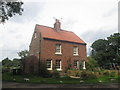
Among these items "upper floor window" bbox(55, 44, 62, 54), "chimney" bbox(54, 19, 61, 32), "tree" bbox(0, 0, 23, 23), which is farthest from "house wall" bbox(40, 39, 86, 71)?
"tree" bbox(0, 0, 23, 23)

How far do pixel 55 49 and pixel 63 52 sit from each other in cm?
197

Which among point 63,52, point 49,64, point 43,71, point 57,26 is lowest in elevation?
point 43,71

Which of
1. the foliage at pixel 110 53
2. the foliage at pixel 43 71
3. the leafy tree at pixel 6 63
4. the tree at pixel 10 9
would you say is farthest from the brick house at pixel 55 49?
the leafy tree at pixel 6 63

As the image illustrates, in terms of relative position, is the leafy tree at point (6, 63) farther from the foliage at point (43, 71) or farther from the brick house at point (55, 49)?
the foliage at point (43, 71)

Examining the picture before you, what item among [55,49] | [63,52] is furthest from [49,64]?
[63,52]

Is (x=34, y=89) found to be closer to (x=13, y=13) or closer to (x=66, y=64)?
(x=13, y=13)

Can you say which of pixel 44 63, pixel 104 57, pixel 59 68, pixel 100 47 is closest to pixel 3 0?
pixel 44 63

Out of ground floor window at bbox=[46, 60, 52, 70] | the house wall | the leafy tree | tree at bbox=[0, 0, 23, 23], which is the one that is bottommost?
the leafy tree

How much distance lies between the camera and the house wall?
87.6ft

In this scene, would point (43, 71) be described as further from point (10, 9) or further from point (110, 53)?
point (110, 53)

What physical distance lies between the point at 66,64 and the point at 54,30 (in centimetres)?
895

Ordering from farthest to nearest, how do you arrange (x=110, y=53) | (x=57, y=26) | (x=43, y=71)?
(x=110, y=53)
(x=57, y=26)
(x=43, y=71)

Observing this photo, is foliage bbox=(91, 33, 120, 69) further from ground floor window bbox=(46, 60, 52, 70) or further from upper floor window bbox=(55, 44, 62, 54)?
ground floor window bbox=(46, 60, 52, 70)

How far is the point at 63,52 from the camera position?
28.9 meters
